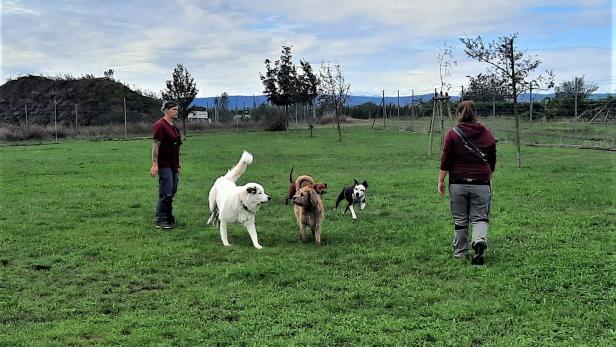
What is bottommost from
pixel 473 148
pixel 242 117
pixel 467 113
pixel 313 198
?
pixel 313 198

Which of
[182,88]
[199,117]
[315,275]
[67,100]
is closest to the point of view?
[315,275]

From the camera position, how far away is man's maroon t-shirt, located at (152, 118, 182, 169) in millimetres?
8211

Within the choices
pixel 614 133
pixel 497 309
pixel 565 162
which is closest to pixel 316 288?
pixel 497 309

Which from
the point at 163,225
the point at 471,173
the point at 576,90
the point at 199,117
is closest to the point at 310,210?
the point at 471,173

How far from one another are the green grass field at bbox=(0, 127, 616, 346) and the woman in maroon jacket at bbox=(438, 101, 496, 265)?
1.34 ft

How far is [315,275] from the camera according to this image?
5824mm

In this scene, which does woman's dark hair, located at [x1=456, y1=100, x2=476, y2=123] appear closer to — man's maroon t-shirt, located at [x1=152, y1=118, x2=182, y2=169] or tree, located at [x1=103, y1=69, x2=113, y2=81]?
man's maroon t-shirt, located at [x1=152, y1=118, x2=182, y2=169]

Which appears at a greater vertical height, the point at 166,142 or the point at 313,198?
the point at 166,142

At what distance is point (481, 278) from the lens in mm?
5535

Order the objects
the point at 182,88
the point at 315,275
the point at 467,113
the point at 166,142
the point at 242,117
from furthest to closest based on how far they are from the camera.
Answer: the point at 242,117
the point at 182,88
the point at 166,142
the point at 467,113
the point at 315,275

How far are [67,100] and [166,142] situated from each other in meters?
53.4

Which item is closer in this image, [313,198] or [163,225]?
[313,198]

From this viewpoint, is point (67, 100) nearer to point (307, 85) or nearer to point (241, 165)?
point (307, 85)

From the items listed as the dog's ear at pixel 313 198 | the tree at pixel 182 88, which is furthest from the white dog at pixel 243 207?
the tree at pixel 182 88
